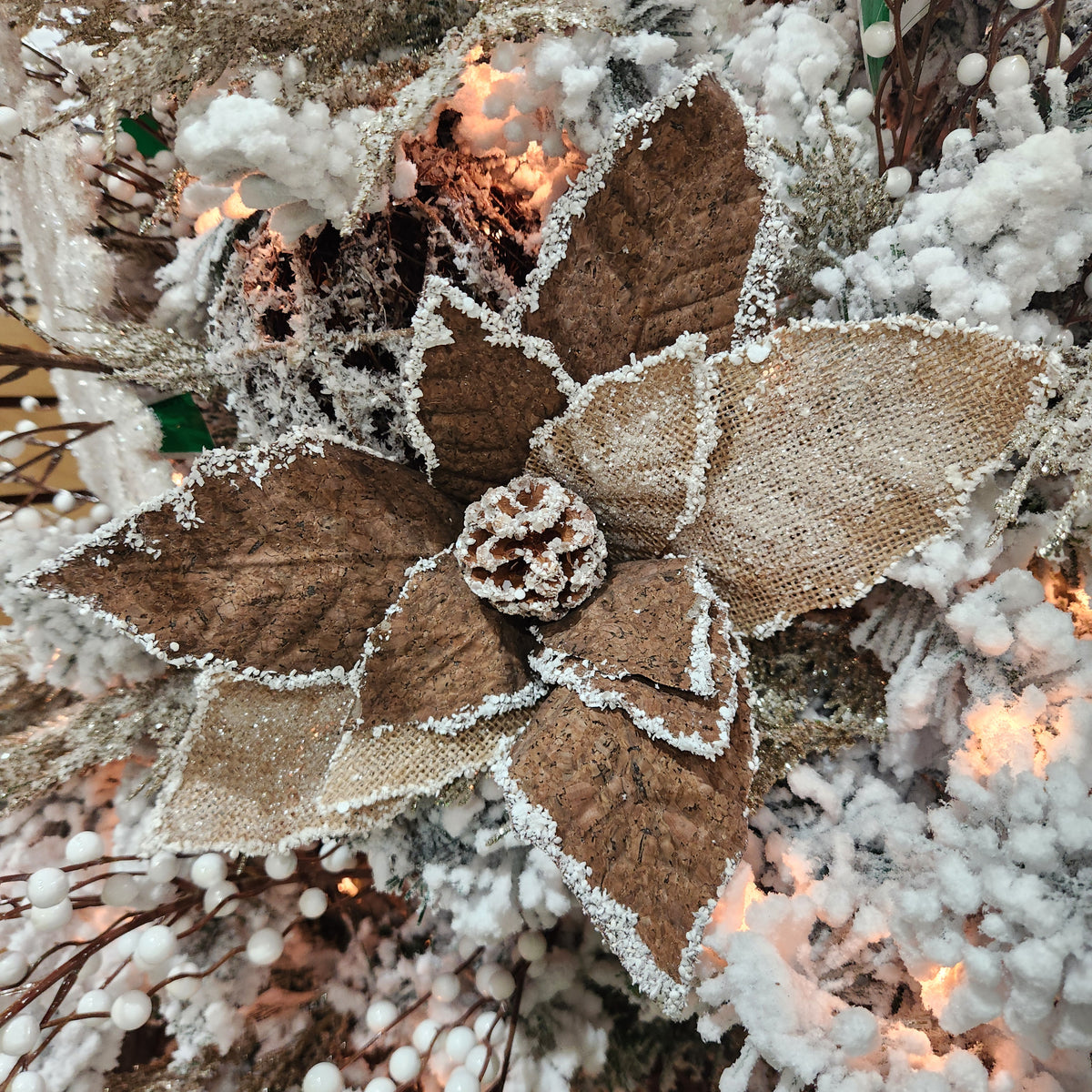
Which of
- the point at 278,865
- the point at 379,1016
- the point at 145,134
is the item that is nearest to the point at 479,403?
the point at 145,134

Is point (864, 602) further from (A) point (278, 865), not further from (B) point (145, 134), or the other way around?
(B) point (145, 134)

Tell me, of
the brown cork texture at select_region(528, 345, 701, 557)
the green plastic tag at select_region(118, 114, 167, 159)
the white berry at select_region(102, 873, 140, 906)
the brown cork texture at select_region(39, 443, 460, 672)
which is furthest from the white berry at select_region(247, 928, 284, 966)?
the green plastic tag at select_region(118, 114, 167, 159)

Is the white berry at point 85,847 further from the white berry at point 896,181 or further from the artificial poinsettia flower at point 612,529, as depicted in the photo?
the white berry at point 896,181

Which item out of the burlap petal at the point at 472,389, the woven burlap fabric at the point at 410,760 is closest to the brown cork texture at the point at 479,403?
the burlap petal at the point at 472,389

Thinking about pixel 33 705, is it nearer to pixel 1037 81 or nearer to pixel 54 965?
pixel 54 965

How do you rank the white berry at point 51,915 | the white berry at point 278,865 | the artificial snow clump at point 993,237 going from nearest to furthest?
the artificial snow clump at point 993,237
the white berry at point 51,915
the white berry at point 278,865

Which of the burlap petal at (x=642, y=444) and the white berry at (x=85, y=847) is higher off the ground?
the burlap petal at (x=642, y=444)

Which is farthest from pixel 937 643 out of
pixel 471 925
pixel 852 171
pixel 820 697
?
pixel 471 925
